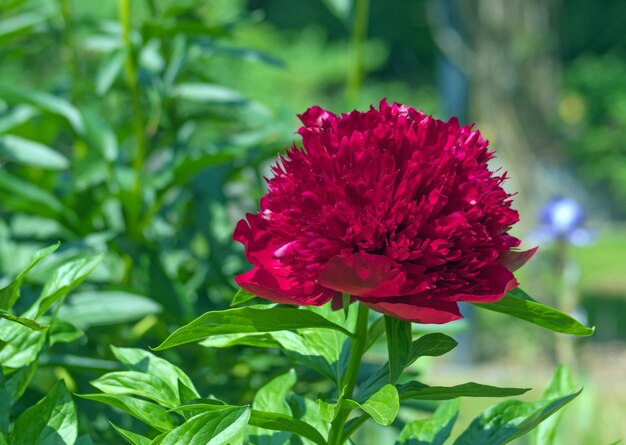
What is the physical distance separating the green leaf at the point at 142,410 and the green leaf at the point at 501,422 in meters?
0.26

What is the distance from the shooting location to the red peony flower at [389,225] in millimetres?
740

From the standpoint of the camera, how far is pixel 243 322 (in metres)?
0.77

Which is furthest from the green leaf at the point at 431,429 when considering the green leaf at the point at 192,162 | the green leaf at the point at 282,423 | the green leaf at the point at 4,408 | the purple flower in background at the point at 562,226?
the purple flower in background at the point at 562,226

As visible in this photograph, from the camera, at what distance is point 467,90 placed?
6359 millimetres

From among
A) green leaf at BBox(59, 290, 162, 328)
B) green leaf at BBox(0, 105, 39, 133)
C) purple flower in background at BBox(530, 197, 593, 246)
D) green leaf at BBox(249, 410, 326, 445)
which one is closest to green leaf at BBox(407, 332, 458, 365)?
green leaf at BBox(249, 410, 326, 445)

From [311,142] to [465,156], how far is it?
12 centimetres

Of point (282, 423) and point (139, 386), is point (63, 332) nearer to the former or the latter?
point (139, 386)

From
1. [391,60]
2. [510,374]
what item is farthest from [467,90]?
[391,60]

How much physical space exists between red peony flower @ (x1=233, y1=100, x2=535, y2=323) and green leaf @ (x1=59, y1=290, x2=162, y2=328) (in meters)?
0.63

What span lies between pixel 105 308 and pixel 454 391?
0.73 meters

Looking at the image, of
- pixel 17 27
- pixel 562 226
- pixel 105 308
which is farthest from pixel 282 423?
pixel 562 226

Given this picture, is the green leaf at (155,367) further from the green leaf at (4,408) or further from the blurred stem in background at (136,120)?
the blurred stem in background at (136,120)

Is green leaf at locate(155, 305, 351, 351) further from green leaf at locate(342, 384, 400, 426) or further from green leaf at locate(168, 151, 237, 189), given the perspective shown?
green leaf at locate(168, 151, 237, 189)

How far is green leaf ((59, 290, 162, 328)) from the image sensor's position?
1391 millimetres
